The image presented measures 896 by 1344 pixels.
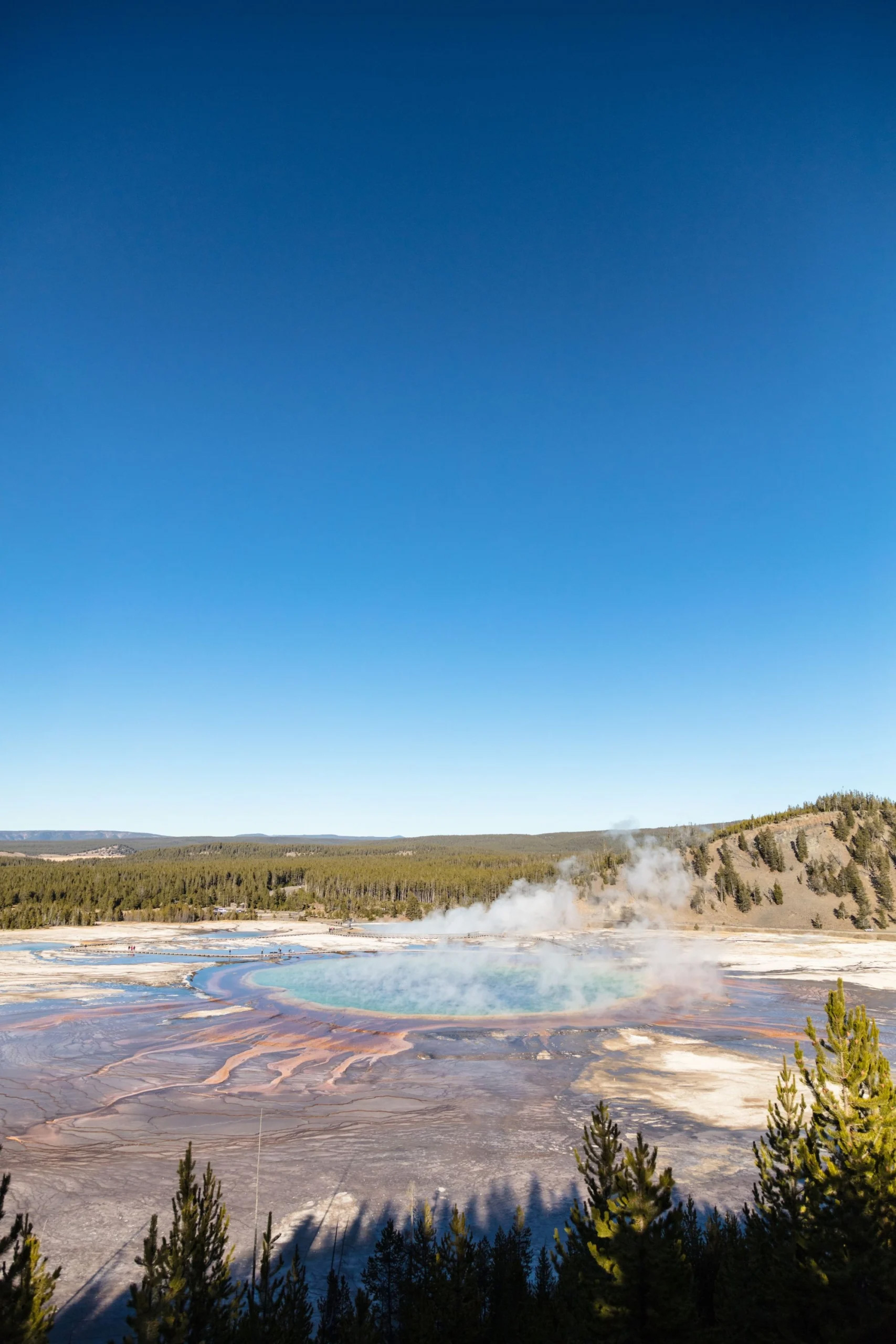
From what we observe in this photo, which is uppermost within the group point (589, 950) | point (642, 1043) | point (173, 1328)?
point (173, 1328)

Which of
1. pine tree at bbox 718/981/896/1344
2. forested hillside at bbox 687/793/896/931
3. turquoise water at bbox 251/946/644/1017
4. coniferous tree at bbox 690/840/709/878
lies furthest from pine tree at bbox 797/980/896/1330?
coniferous tree at bbox 690/840/709/878

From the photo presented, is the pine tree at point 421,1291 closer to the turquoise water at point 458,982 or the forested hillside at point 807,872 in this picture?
the turquoise water at point 458,982

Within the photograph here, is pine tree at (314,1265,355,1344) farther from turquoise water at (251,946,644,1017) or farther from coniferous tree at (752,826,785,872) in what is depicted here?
coniferous tree at (752,826,785,872)

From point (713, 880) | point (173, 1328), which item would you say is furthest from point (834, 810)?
point (173, 1328)

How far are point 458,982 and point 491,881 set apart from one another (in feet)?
227

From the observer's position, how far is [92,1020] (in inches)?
1389

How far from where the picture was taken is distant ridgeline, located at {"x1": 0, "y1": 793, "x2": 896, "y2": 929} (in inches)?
3465

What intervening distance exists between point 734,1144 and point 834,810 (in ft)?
338

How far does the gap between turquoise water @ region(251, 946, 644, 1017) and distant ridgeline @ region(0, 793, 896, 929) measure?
39490mm

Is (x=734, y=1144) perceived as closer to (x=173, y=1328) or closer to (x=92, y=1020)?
(x=173, y=1328)

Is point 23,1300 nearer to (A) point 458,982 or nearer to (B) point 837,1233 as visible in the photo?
(B) point 837,1233

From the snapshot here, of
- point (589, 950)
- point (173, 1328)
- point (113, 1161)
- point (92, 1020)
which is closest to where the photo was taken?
point (173, 1328)

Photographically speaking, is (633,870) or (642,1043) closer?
(642,1043)

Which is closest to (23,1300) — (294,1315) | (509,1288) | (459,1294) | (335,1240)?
(294,1315)
